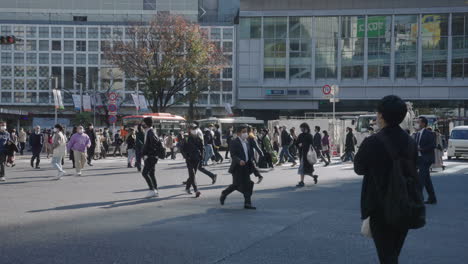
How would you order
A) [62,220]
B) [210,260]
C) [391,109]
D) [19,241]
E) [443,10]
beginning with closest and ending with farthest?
[391,109]
[210,260]
[19,241]
[62,220]
[443,10]

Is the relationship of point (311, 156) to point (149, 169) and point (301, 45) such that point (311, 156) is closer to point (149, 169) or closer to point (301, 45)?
point (149, 169)

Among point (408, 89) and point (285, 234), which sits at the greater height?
point (408, 89)

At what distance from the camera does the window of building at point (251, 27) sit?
60406mm

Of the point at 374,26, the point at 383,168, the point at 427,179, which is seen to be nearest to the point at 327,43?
the point at 374,26

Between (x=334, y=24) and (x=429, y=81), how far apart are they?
1281cm

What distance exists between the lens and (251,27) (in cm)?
6053

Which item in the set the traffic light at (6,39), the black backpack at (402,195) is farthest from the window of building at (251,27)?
the black backpack at (402,195)

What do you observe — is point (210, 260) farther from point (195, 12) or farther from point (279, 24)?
point (195, 12)

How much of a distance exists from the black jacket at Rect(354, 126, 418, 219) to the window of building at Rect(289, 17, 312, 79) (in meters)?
57.6

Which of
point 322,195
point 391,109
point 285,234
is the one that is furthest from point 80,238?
point 322,195

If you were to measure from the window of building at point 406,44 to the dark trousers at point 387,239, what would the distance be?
193ft

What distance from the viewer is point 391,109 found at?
3750 millimetres

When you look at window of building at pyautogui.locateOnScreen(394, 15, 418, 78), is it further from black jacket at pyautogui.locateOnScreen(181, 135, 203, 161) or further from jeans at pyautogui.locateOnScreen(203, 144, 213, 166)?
black jacket at pyautogui.locateOnScreen(181, 135, 203, 161)

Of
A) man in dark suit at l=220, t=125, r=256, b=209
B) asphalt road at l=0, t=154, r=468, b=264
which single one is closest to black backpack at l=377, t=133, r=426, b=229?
asphalt road at l=0, t=154, r=468, b=264
